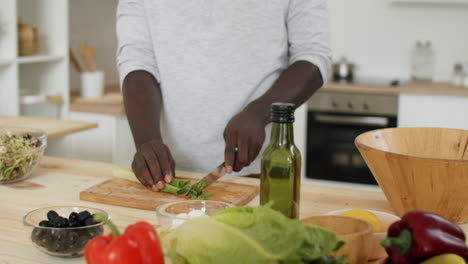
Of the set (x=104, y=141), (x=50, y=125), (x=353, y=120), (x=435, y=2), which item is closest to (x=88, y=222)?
(x=50, y=125)

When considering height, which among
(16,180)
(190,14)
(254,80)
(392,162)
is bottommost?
(16,180)

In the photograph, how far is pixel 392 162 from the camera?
45.2 inches

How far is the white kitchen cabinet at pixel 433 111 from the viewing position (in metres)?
3.41

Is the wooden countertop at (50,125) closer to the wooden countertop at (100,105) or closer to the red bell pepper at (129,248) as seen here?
the wooden countertop at (100,105)

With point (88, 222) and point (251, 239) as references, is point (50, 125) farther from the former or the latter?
point (251, 239)

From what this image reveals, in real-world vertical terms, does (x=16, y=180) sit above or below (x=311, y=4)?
below

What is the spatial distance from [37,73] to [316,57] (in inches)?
79.9

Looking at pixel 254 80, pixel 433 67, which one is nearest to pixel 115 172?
pixel 254 80

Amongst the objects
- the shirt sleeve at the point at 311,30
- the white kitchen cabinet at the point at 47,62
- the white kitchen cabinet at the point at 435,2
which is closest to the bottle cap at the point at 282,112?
the shirt sleeve at the point at 311,30

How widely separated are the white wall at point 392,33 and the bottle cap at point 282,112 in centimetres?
324

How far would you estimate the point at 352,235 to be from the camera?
0.88m

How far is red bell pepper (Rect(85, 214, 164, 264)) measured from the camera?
0.81 metres

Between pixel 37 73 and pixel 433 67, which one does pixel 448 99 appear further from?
pixel 37 73

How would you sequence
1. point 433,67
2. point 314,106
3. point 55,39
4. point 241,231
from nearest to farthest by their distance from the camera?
point 241,231, point 55,39, point 314,106, point 433,67
